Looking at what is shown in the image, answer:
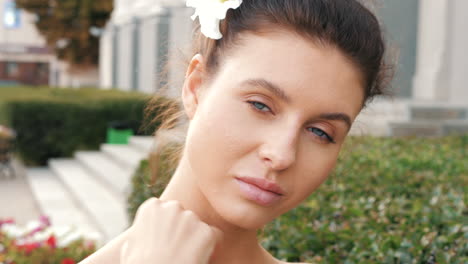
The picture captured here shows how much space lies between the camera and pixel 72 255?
427 centimetres

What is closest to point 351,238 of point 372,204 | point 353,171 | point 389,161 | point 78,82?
point 372,204

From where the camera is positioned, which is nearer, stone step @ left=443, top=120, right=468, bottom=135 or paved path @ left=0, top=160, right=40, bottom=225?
paved path @ left=0, top=160, right=40, bottom=225

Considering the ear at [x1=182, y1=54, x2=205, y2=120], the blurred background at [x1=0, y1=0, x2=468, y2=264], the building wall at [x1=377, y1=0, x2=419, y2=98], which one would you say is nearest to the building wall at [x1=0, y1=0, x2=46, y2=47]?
the blurred background at [x1=0, y1=0, x2=468, y2=264]

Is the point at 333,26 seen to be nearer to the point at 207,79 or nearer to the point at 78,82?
the point at 207,79

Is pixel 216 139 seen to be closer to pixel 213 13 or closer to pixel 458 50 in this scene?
Answer: pixel 213 13

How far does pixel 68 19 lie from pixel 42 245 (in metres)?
25.4

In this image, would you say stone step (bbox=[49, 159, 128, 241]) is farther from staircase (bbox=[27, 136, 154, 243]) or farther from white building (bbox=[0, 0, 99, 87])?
white building (bbox=[0, 0, 99, 87])

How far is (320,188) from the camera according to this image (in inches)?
134

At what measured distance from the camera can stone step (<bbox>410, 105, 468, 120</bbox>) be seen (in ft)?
29.5

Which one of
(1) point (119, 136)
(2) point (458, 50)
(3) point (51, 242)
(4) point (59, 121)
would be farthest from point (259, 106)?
(4) point (59, 121)

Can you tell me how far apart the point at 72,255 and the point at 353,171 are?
2.20m

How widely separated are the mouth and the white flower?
351 millimetres

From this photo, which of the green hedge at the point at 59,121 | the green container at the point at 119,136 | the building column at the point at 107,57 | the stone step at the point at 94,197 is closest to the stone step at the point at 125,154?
the green container at the point at 119,136

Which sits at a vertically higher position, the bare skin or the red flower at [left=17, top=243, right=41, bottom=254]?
the bare skin
